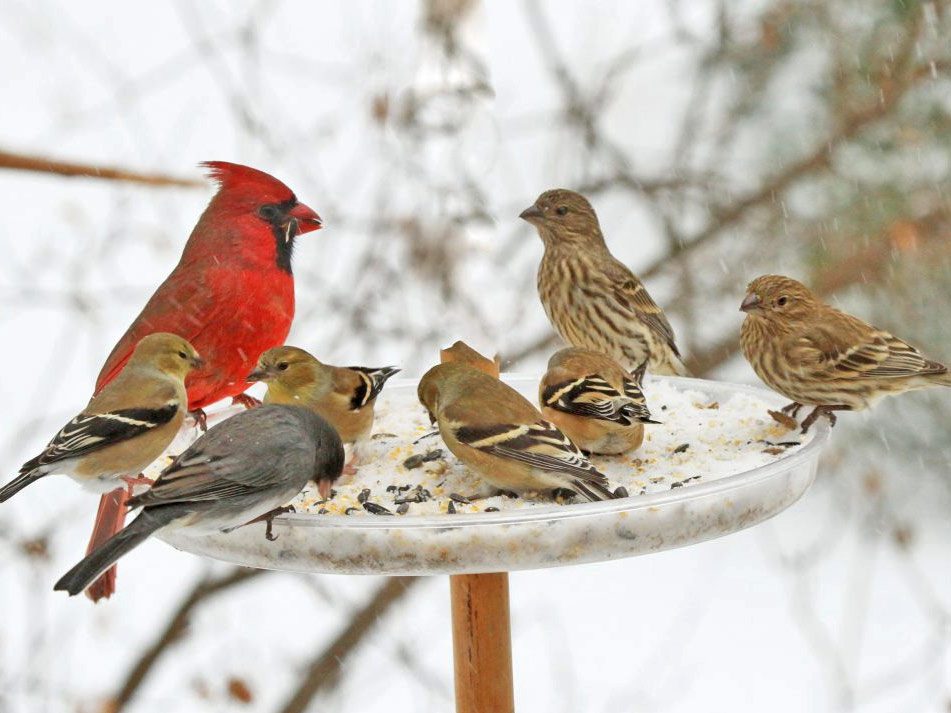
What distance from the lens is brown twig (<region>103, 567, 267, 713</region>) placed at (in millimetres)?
5164

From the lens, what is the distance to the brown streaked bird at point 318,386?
2.50 meters

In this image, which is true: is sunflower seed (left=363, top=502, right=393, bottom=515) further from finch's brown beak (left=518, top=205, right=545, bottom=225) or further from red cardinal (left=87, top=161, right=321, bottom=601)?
finch's brown beak (left=518, top=205, right=545, bottom=225)

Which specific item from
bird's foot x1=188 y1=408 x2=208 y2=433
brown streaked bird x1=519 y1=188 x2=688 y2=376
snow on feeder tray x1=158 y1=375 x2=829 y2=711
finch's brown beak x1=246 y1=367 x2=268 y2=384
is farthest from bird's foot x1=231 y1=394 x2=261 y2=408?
brown streaked bird x1=519 y1=188 x2=688 y2=376

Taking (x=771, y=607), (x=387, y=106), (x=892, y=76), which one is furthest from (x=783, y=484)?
(x=771, y=607)

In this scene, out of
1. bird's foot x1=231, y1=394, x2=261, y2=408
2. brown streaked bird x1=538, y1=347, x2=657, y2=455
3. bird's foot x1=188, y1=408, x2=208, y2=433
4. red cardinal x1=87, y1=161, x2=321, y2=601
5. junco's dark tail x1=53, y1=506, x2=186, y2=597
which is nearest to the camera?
junco's dark tail x1=53, y1=506, x2=186, y2=597

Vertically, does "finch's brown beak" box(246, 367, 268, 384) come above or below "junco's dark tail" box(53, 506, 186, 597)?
above

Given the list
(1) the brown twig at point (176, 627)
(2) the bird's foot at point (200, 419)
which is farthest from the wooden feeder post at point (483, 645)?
(1) the brown twig at point (176, 627)

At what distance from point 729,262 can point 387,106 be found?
176cm

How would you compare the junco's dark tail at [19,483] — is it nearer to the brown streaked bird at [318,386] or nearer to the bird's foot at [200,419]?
the brown streaked bird at [318,386]

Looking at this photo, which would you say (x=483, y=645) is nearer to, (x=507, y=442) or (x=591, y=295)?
(x=507, y=442)

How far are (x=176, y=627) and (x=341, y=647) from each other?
0.71 m

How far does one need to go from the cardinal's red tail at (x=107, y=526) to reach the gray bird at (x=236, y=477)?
2.64ft

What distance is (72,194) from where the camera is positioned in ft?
16.7

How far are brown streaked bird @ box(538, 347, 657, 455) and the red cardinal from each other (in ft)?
2.34
